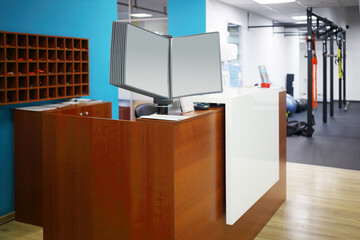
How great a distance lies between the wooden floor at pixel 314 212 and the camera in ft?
12.5

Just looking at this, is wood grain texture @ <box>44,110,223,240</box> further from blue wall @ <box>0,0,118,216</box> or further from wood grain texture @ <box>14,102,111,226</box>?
blue wall @ <box>0,0,118,216</box>

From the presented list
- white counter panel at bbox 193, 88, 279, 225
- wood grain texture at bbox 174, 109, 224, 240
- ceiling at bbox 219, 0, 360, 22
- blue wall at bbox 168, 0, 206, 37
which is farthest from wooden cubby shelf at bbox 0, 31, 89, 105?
ceiling at bbox 219, 0, 360, 22

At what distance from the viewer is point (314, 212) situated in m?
4.37

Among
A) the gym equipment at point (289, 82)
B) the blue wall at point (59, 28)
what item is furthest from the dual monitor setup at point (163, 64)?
the gym equipment at point (289, 82)

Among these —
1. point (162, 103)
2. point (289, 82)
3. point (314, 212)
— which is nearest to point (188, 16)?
point (314, 212)

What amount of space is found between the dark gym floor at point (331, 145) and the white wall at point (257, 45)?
195 centimetres

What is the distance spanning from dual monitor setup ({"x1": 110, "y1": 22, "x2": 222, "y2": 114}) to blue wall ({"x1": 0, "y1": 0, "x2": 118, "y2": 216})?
2.15 meters

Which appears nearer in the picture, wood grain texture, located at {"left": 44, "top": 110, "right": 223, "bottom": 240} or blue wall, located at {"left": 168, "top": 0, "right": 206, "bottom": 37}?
wood grain texture, located at {"left": 44, "top": 110, "right": 223, "bottom": 240}

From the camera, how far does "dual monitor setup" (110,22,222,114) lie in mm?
2293

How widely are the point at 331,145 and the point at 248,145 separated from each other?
498 cm

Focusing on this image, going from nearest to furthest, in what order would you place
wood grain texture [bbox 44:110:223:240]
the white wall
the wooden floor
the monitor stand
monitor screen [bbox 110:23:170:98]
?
monitor screen [bbox 110:23:170:98] → wood grain texture [bbox 44:110:223:240] → the monitor stand → the wooden floor → the white wall

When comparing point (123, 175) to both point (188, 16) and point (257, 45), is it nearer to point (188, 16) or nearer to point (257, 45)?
point (188, 16)

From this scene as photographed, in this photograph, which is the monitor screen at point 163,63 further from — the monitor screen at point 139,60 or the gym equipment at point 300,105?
the gym equipment at point 300,105

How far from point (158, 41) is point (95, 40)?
2810 mm
